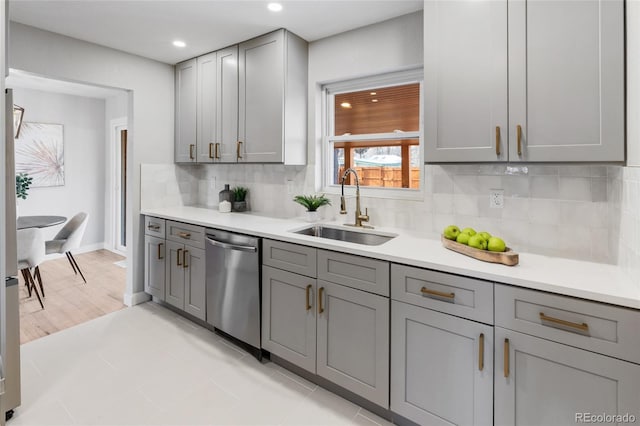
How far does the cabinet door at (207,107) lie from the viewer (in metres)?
3.21

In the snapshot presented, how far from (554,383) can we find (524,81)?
4.42ft

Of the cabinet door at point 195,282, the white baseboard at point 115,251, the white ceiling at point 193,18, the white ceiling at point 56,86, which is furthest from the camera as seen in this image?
the white baseboard at point 115,251

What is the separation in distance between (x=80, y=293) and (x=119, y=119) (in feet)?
9.31

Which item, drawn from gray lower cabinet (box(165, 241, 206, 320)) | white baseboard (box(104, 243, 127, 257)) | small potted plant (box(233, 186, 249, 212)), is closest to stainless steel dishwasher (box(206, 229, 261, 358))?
gray lower cabinet (box(165, 241, 206, 320))

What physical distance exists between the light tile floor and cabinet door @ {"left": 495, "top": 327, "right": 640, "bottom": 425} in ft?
2.41

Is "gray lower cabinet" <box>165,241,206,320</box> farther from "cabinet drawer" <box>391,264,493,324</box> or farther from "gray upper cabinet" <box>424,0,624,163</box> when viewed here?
"gray upper cabinet" <box>424,0,624,163</box>

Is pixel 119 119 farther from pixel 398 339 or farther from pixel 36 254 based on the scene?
pixel 398 339

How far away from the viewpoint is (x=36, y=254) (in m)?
3.24

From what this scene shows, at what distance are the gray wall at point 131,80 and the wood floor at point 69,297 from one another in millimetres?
378

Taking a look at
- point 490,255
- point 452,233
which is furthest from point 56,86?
point 490,255

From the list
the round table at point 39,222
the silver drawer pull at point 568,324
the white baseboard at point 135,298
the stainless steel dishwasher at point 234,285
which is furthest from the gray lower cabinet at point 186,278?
the silver drawer pull at point 568,324

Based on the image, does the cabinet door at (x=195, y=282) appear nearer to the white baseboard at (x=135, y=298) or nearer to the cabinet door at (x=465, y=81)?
the white baseboard at (x=135, y=298)

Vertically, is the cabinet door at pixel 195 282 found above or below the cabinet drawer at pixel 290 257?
below

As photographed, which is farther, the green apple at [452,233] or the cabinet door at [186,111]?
the cabinet door at [186,111]
